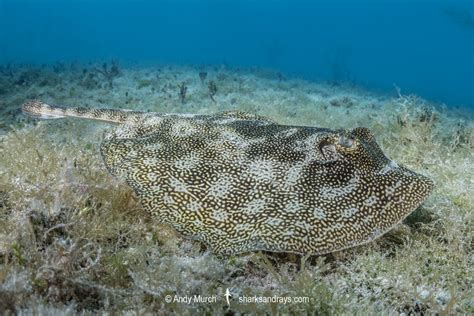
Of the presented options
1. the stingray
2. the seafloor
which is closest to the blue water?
the seafloor

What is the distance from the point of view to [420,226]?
16.0 ft

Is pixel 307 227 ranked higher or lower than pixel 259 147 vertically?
lower

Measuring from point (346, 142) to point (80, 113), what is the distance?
485 cm

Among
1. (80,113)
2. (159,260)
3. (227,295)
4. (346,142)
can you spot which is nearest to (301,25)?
(80,113)

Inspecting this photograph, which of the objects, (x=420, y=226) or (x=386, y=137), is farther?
(x=386, y=137)

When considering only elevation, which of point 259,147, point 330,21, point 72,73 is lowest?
point 72,73

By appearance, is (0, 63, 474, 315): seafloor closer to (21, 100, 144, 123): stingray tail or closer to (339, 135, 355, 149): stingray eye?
(21, 100, 144, 123): stingray tail

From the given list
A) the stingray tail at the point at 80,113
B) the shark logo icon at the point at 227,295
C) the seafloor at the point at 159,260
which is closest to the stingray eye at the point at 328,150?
the seafloor at the point at 159,260

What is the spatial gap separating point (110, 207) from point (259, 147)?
1.95 m

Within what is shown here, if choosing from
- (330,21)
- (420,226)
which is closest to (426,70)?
(330,21)

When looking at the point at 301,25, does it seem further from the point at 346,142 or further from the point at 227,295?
the point at 227,295

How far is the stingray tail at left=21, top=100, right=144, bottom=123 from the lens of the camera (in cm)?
632

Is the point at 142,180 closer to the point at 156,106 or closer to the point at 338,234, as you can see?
the point at 338,234

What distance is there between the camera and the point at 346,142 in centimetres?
445
